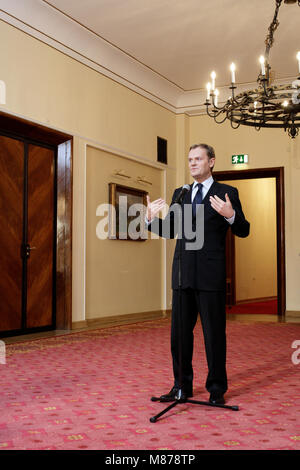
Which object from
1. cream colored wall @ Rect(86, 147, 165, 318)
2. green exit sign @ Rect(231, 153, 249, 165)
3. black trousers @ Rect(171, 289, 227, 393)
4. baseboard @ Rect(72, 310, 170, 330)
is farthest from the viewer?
green exit sign @ Rect(231, 153, 249, 165)

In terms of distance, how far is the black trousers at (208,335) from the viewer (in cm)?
337

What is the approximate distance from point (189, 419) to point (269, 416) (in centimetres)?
48

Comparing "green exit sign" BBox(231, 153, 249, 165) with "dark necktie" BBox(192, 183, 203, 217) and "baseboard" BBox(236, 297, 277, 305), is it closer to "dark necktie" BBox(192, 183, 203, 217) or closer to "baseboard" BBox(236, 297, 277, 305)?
"baseboard" BBox(236, 297, 277, 305)

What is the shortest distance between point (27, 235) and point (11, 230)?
1.03 ft

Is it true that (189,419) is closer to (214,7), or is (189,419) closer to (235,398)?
(235,398)

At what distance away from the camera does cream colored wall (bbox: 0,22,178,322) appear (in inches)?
261

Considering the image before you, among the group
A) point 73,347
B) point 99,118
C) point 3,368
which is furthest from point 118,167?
point 3,368

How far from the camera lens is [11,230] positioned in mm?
6789

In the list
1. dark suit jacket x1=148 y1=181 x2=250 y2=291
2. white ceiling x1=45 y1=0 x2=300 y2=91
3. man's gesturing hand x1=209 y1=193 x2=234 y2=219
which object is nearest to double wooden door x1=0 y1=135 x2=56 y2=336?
white ceiling x1=45 y1=0 x2=300 y2=91

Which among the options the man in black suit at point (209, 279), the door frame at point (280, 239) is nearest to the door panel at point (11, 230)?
the man in black suit at point (209, 279)

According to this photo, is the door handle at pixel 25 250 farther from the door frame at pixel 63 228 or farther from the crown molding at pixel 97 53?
the crown molding at pixel 97 53

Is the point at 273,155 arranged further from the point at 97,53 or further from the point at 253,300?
the point at 253,300

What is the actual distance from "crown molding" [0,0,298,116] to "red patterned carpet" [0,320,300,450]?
3977 mm

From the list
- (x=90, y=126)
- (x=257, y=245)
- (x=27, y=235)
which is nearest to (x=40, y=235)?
(x=27, y=235)
